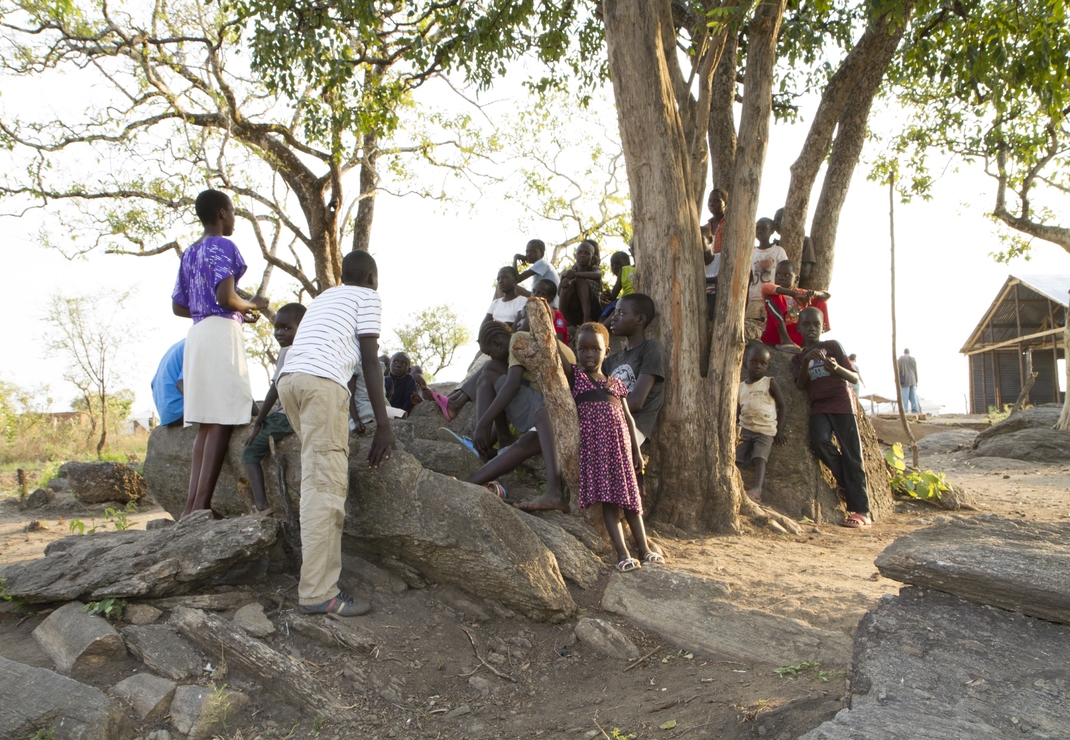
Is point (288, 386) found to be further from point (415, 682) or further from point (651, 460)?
point (651, 460)

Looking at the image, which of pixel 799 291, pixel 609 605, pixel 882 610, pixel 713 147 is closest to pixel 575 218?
pixel 713 147

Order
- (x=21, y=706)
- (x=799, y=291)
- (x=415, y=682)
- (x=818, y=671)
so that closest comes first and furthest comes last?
(x=21, y=706) < (x=818, y=671) < (x=415, y=682) < (x=799, y=291)

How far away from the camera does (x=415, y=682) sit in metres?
3.34

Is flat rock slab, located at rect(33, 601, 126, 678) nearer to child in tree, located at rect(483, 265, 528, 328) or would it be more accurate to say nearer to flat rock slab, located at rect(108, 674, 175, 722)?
flat rock slab, located at rect(108, 674, 175, 722)

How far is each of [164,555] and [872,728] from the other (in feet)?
10.6

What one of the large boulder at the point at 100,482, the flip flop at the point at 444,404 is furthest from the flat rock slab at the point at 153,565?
the large boulder at the point at 100,482

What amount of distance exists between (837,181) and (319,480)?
20.3ft

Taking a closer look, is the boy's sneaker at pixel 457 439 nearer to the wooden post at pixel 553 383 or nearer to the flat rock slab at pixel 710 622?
the wooden post at pixel 553 383

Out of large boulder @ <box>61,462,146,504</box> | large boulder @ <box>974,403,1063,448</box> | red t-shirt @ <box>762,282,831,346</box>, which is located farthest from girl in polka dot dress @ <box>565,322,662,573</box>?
large boulder @ <box>974,403,1063,448</box>

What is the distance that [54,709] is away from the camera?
9.52 feet

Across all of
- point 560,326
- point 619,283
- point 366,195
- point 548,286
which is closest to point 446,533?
point 560,326

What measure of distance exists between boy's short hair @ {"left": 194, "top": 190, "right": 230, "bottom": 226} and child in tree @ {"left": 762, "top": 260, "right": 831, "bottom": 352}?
4.70m

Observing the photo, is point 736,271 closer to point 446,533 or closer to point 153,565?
point 446,533

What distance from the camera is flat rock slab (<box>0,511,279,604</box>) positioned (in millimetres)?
3561
